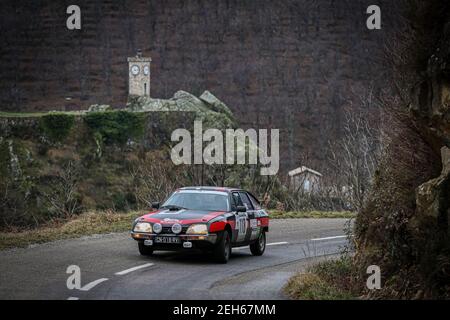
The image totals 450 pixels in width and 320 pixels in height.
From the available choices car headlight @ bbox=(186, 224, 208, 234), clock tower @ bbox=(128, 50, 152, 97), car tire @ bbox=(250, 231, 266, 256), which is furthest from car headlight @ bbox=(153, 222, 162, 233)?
clock tower @ bbox=(128, 50, 152, 97)

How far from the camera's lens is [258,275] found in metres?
15.1

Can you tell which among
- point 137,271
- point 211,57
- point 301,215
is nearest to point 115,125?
point 301,215

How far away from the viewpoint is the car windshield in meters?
17.7

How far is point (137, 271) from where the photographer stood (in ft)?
48.4

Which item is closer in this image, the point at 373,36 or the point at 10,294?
the point at 10,294

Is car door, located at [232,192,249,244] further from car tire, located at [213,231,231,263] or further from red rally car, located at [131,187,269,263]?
car tire, located at [213,231,231,263]

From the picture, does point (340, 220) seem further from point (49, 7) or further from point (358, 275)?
point (49, 7)

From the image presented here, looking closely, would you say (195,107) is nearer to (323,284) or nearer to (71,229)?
(71,229)

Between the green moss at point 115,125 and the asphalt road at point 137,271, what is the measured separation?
5755 cm

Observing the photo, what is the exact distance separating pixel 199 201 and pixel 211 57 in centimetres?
14298

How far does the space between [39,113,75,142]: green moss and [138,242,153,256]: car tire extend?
60.3 m

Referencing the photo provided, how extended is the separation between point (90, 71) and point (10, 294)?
481 ft

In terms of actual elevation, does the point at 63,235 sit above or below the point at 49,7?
below

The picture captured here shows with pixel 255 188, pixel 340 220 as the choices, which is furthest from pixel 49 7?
pixel 340 220
